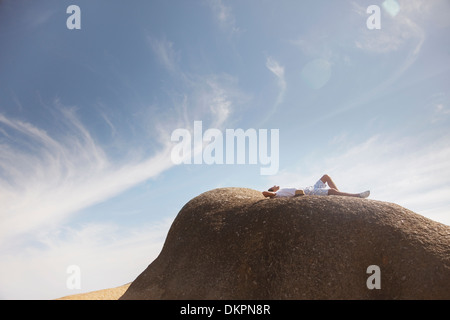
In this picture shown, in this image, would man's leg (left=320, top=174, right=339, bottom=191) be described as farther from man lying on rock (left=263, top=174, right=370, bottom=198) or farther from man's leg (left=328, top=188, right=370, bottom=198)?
man's leg (left=328, top=188, right=370, bottom=198)

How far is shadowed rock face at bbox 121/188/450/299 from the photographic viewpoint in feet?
30.5

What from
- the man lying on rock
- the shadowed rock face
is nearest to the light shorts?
the man lying on rock

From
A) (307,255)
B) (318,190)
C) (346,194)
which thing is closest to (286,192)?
(318,190)

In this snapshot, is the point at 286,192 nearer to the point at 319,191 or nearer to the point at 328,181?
the point at 319,191

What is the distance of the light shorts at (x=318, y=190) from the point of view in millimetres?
12558

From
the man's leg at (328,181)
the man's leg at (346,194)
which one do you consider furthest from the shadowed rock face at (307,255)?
the man's leg at (328,181)

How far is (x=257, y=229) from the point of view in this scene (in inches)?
436

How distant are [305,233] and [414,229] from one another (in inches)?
137

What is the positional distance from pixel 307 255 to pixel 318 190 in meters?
3.55

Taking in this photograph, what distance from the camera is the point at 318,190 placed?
41.7 feet

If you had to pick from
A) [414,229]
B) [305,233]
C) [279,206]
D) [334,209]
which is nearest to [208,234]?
[279,206]

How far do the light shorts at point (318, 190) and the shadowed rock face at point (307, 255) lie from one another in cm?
109

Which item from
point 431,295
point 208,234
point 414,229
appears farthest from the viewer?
point 208,234
